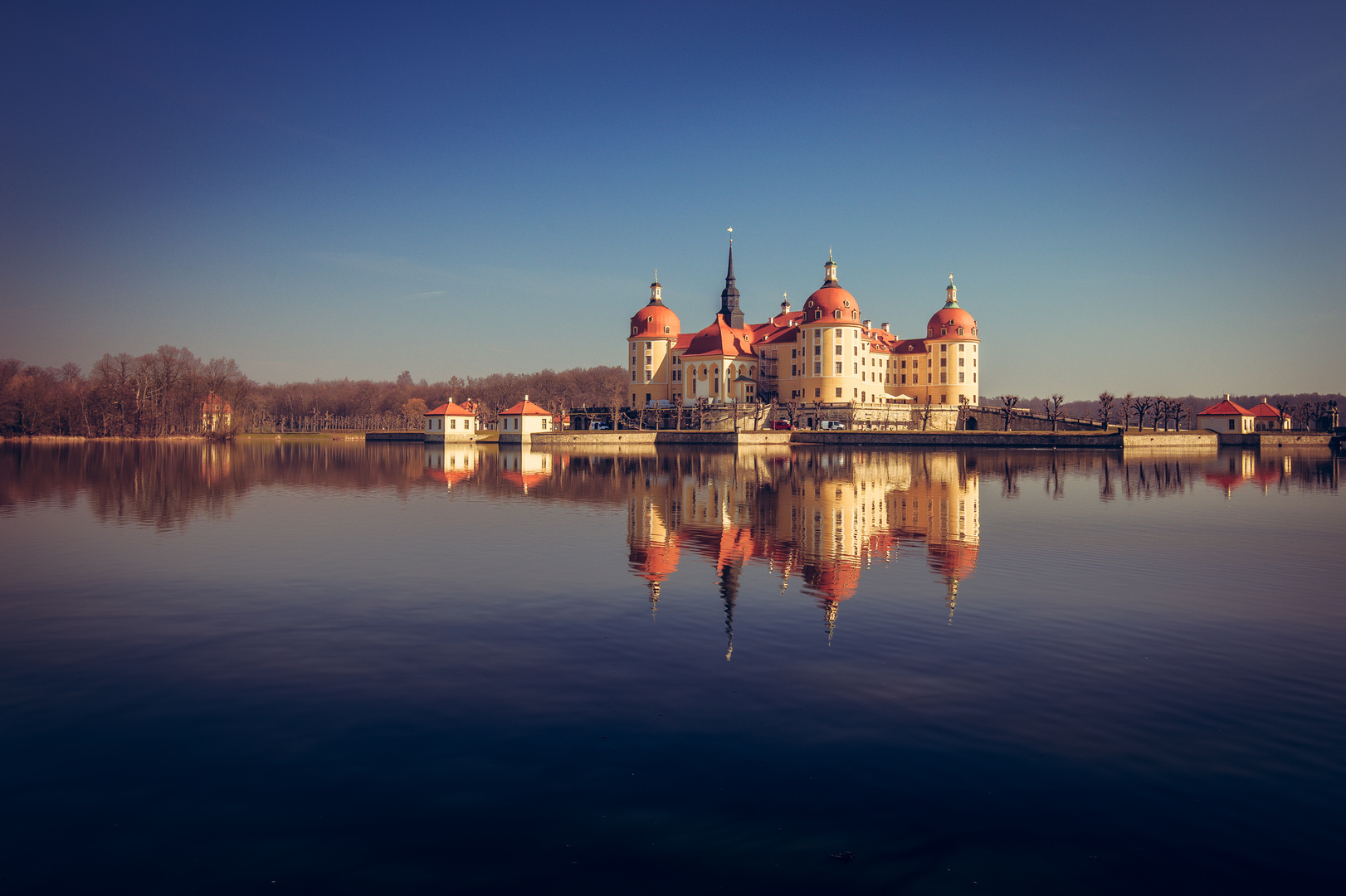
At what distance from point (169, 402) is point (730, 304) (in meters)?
67.9

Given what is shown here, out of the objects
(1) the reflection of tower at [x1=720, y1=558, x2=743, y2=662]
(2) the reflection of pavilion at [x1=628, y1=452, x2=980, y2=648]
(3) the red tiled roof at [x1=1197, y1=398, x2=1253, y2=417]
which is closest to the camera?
(1) the reflection of tower at [x1=720, y1=558, x2=743, y2=662]

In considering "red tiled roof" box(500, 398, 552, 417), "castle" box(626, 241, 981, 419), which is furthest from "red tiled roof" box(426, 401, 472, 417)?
"castle" box(626, 241, 981, 419)

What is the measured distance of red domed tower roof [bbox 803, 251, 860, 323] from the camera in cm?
9700

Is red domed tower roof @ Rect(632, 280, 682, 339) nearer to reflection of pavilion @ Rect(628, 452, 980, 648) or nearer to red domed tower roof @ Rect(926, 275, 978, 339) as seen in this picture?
red domed tower roof @ Rect(926, 275, 978, 339)

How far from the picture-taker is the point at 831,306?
97.2 meters

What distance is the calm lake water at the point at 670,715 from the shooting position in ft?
19.2

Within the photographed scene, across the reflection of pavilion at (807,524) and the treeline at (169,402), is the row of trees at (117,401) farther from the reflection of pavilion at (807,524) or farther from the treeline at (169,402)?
the reflection of pavilion at (807,524)

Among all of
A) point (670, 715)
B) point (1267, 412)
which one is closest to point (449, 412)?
point (670, 715)

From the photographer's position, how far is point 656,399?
4072 inches

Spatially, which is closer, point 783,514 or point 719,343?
point 783,514

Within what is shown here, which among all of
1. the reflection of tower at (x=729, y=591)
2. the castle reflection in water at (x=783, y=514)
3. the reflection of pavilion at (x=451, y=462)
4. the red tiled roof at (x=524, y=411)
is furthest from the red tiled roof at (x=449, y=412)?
the reflection of tower at (x=729, y=591)

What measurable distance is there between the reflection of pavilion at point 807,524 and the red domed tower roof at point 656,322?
197ft

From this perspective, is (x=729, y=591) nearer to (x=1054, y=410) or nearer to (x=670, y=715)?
(x=670, y=715)

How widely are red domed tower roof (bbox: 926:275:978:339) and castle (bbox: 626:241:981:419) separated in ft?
0.34
